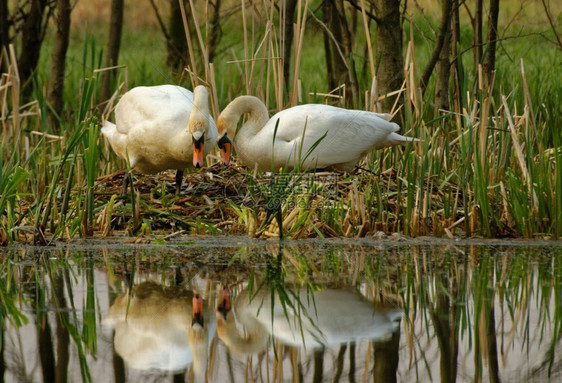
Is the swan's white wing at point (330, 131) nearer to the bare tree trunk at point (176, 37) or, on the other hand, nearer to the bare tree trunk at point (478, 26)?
the bare tree trunk at point (478, 26)

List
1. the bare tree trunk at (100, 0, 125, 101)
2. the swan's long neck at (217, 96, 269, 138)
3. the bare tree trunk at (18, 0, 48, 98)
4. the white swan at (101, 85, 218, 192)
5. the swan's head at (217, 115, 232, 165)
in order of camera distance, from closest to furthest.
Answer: the white swan at (101, 85, 218, 192) < the swan's head at (217, 115, 232, 165) < the swan's long neck at (217, 96, 269, 138) < the bare tree trunk at (18, 0, 48, 98) < the bare tree trunk at (100, 0, 125, 101)

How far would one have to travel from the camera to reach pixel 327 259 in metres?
4.19

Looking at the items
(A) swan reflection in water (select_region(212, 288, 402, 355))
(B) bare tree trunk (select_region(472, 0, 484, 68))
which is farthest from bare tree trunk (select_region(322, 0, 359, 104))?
(A) swan reflection in water (select_region(212, 288, 402, 355))

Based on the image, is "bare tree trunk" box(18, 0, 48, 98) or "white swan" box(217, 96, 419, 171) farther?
"bare tree trunk" box(18, 0, 48, 98)

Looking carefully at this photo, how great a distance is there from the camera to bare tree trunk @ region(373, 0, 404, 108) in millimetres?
6699

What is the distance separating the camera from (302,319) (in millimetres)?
2875

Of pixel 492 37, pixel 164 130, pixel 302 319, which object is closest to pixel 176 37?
pixel 492 37

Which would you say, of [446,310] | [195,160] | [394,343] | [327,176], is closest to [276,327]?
[394,343]

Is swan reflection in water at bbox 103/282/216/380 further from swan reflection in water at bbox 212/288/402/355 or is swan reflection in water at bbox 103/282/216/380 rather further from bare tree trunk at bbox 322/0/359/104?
bare tree trunk at bbox 322/0/359/104

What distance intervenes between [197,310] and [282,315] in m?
0.28

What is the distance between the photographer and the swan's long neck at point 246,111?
21.5 feet

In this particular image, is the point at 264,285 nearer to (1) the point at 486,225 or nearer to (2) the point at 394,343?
(2) the point at 394,343

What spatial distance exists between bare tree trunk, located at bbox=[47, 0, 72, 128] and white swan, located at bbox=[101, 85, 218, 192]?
288 cm

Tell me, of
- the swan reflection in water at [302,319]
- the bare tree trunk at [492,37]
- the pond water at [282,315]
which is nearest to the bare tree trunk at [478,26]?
the bare tree trunk at [492,37]
